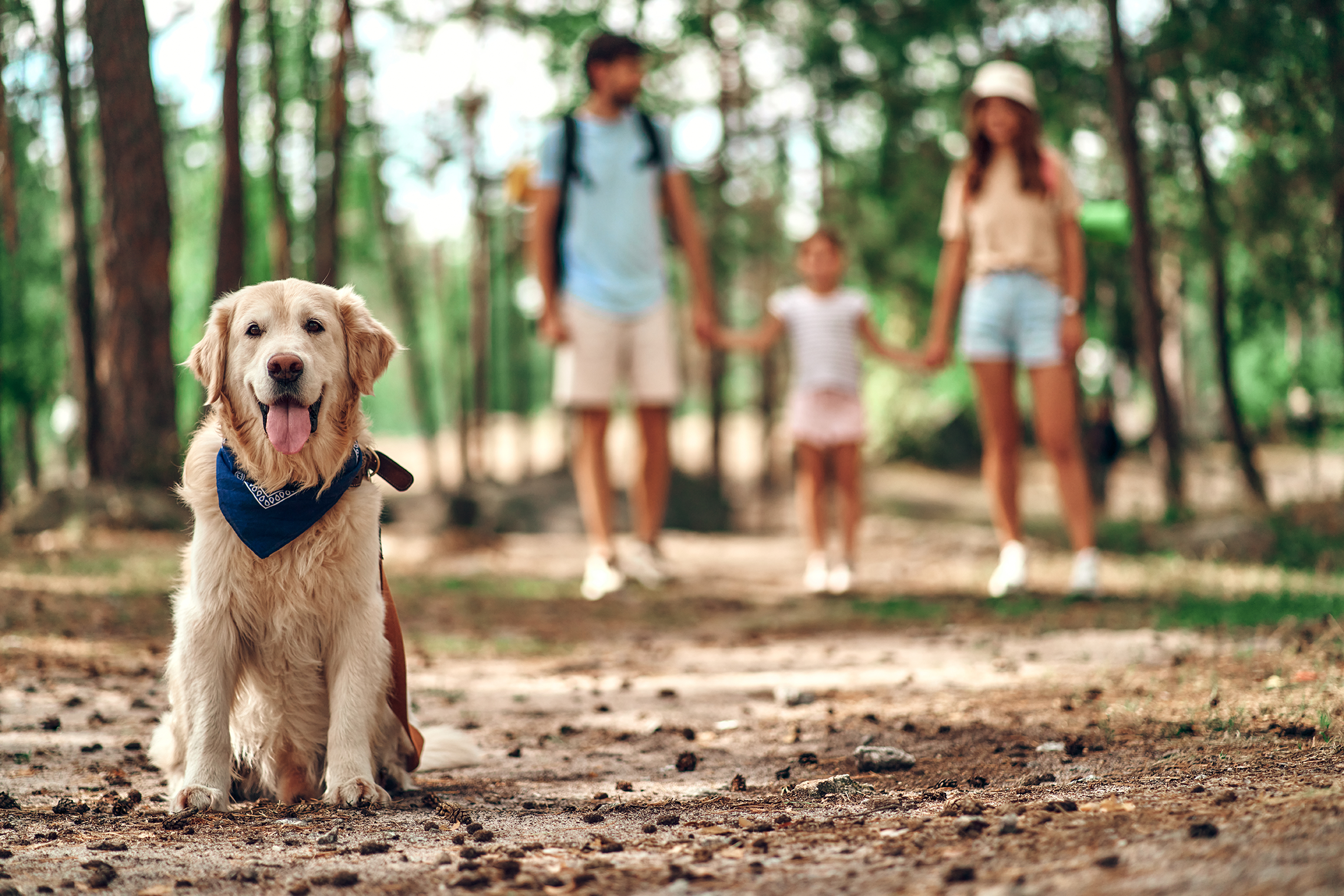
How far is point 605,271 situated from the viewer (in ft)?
27.5

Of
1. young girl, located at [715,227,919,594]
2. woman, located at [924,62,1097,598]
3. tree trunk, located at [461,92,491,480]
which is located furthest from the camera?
tree trunk, located at [461,92,491,480]

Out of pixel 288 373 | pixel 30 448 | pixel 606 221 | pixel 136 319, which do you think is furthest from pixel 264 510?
pixel 30 448

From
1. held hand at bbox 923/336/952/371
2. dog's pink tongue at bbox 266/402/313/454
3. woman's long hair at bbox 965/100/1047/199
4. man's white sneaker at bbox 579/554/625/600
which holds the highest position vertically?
woman's long hair at bbox 965/100/1047/199

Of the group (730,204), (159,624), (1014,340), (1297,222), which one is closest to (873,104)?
(730,204)

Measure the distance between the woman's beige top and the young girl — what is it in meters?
1.23

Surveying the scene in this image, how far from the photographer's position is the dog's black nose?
3.47m

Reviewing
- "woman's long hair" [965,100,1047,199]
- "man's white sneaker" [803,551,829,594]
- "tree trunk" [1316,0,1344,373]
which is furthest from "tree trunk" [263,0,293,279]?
"tree trunk" [1316,0,1344,373]

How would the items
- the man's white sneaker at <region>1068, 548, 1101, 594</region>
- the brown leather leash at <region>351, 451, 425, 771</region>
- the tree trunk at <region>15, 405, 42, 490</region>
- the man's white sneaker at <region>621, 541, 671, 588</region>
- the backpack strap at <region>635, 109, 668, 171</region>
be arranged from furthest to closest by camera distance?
the tree trunk at <region>15, 405, 42, 490</region>
the man's white sneaker at <region>621, 541, 671, 588</region>
the backpack strap at <region>635, 109, 668, 171</region>
the man's white sneaker at <region>1068, 548, 1101, 594</region>
the brown leather leash at <region>351, 451, 425, 771</region>

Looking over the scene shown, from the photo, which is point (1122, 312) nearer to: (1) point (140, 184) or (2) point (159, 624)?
(1) point (140, 184)

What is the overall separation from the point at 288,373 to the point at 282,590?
25.1 inches

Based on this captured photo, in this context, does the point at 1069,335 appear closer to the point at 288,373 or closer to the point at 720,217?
the point at 288,373

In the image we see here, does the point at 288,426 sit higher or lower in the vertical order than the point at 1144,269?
lower

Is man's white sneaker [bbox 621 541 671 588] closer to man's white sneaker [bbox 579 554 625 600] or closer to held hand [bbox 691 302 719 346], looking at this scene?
man's white sneaker [bbox 579 554 625 600]

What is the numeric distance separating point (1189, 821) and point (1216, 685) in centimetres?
207
